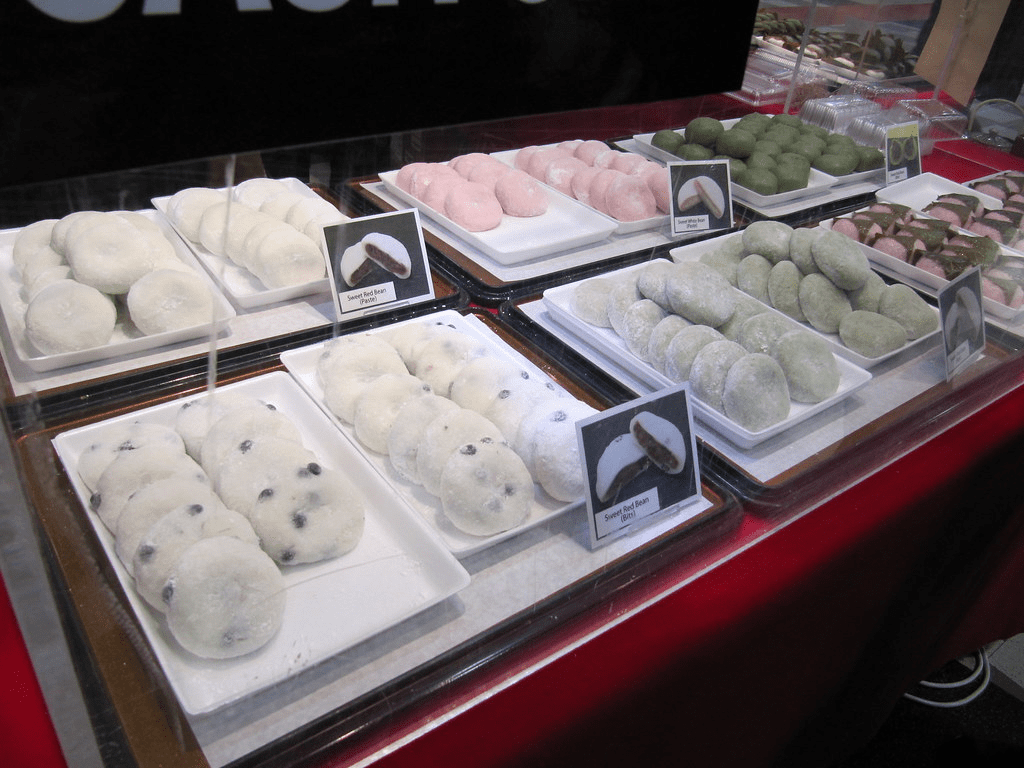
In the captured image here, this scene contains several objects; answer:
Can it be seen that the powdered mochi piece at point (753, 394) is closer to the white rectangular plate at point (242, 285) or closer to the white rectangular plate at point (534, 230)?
the white rectangular plate at point (534, 230)

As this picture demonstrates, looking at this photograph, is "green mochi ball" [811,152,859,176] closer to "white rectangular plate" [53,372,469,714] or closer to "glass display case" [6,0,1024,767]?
"glass display case" [6,0,1024,767]

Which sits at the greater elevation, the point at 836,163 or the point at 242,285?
the point at 836,163

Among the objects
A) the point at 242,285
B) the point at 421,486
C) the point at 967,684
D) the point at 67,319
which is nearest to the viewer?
the point at 421,486

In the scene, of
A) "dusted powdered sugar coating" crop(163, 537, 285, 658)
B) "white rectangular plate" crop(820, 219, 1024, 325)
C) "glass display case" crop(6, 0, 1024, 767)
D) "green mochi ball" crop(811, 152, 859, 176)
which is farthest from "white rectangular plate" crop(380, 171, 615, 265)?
"dusted powdered sugar coating" crop(163, 537, 285, 658)

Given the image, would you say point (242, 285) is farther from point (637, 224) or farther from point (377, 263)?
point (637, 224)

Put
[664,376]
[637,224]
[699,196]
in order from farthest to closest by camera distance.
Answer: [637,224] → [699,196] → [664,376]

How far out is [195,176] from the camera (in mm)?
712

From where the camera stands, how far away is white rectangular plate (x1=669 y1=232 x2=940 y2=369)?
1389mm

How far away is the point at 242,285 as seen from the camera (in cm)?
139

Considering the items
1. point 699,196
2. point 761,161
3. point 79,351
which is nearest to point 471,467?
point 79,351

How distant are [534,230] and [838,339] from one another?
70 centimetres

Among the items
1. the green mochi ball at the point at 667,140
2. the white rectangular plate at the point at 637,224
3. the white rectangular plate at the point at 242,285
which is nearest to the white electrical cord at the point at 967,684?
the white rectangular plate at the point at 637,224

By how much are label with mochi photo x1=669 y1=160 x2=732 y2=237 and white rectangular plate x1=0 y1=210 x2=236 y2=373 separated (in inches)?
38.6

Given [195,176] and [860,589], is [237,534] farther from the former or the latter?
[860,589]
